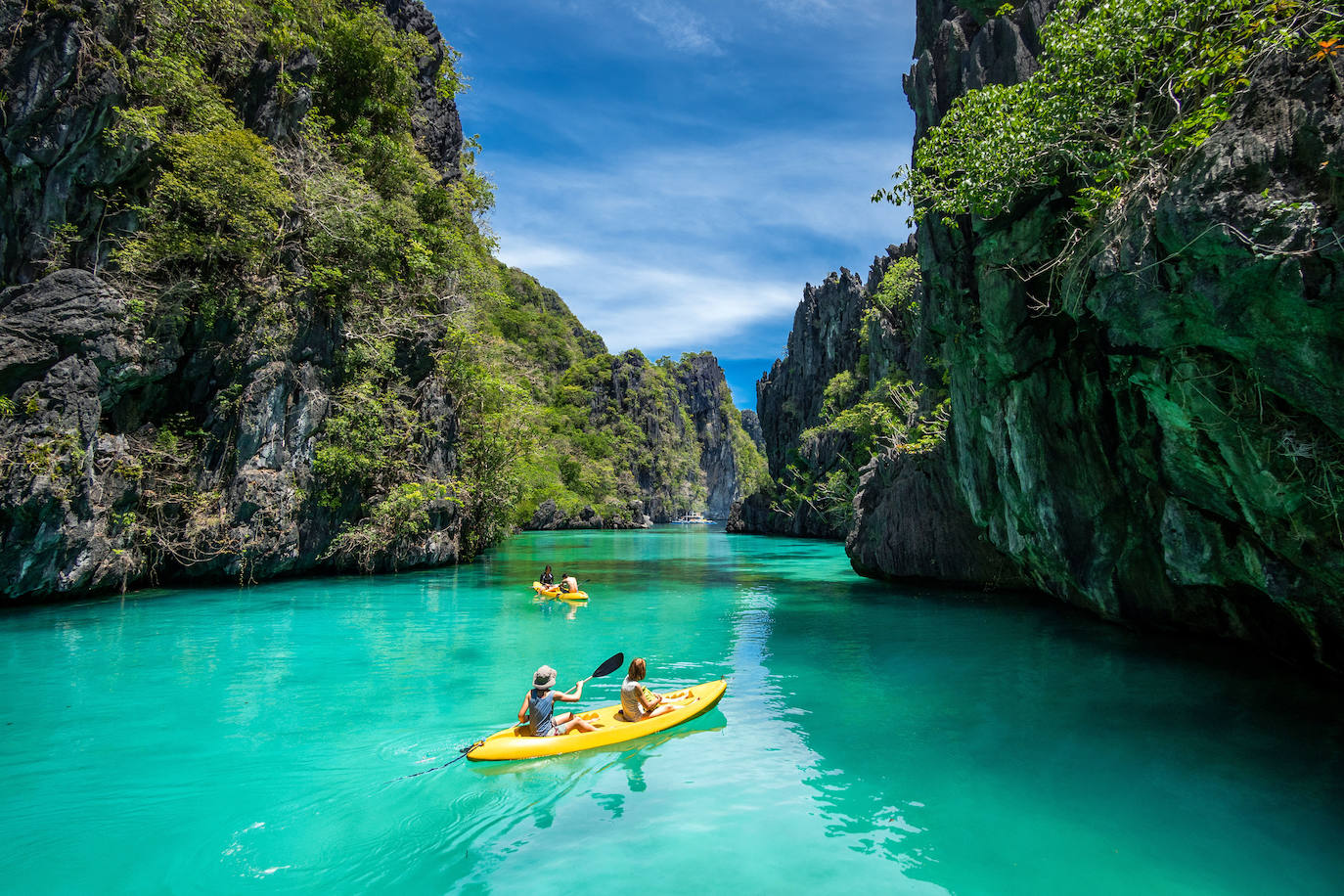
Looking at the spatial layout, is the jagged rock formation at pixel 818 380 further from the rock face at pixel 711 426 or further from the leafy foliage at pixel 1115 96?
the rock face at pixel 711 426

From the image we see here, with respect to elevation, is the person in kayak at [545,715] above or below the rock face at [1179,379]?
below

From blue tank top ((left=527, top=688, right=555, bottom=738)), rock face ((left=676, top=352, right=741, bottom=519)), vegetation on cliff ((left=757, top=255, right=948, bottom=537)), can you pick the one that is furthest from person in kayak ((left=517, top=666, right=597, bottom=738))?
rock face ((left=676, top=352, right=741, bottom=519))

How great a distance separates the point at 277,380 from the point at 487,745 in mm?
16280

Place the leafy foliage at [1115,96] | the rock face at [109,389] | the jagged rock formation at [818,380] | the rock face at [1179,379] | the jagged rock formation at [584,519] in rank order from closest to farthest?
the rock face at [1179,379] < the leafy foliage at [1115,96] < the rock face at [109,389] < the jagged rock formation at [818,380] < the jagged rock formation at [584,519]

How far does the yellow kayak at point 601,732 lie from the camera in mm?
6953

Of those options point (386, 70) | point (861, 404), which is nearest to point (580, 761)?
point (386, 70)

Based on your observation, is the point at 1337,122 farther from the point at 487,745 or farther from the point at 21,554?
the point at 21,554

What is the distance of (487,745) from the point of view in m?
6.95

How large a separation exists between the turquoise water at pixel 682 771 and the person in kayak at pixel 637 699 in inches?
15.2

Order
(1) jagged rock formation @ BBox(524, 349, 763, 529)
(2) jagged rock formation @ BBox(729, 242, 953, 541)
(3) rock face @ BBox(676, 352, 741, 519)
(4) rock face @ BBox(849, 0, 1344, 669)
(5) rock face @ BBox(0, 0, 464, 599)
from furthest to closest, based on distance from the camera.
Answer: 1. (3) rock face @ BBox(676, 352, 741, 519)
2. (1) jagged rock formation @ BBox(524, 349, 763, 529)
3. (2) jagged rock formation @ BBox(729, 242, 953, 541)
4. (5) rock face @ BBox(0, 0, 464, 599)
5. (4) rock face @ BBox(849, 0, 1344, 669)

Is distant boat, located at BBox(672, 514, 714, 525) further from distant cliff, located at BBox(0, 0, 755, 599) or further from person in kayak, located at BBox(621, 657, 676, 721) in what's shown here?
person in kayak, located at BBox(621, 657, 676, 721)

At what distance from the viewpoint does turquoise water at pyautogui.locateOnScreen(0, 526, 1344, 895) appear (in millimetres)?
4953

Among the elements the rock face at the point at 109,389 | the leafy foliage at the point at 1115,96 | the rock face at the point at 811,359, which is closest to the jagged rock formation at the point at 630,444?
the rock face at the point at 811,359

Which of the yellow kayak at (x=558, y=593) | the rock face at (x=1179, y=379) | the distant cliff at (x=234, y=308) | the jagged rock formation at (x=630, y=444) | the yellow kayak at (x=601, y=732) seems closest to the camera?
the rock face at (x=1179, y=379)
